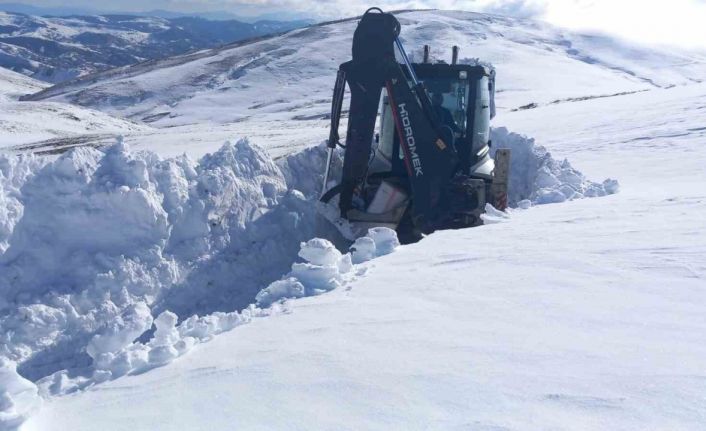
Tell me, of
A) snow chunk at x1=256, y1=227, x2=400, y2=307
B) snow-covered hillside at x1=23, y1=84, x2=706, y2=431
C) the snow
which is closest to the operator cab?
snow-covered hillside at x1=23, y1=84, x2=706, y2=431

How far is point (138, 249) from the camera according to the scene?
22.6 ft

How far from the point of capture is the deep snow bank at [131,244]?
585 centimetres

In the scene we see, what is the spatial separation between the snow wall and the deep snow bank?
0.01 meters

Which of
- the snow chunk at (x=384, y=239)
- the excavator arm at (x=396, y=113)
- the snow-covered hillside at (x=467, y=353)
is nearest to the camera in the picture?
the snow-covered hillside at (x=467, y=353)

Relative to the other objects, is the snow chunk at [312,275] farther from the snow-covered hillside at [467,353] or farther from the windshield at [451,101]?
the windshield at [451,101]

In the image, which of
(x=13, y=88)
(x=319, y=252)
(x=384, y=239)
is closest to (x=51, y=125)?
(x=384, y=239)

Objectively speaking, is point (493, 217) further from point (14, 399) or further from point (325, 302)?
point (14, 399)

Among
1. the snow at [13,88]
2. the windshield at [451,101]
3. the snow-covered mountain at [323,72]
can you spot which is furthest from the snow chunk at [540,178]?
the snow at [13,88]

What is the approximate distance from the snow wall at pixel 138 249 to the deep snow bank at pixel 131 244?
11 mm

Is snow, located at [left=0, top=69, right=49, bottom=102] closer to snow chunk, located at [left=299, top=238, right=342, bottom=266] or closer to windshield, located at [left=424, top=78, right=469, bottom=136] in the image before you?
windshield, located at [left=424, top=78, right=469, bottom=136]

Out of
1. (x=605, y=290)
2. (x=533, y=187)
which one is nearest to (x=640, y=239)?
(x=605, y=290)

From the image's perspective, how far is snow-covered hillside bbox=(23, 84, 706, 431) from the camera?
2955 millimetres

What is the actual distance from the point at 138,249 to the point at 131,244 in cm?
8

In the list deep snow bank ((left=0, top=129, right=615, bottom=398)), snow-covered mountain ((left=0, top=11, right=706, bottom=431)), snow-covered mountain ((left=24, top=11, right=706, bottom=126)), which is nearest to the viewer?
snow-covered mountain ((left=0, top=11, right=706, bottom=431))
